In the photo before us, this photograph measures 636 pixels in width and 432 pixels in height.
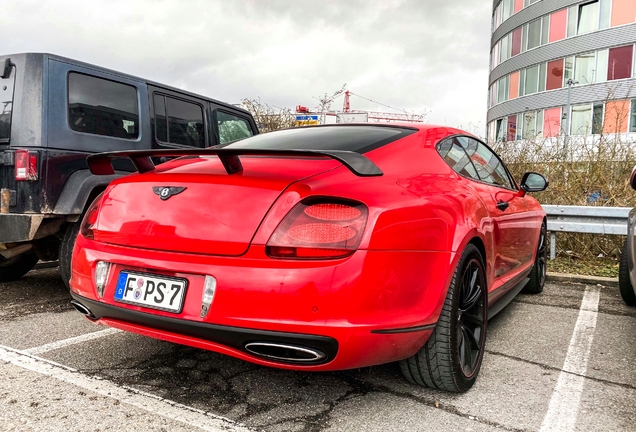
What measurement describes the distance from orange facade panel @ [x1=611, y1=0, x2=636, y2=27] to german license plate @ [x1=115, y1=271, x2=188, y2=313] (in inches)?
1199

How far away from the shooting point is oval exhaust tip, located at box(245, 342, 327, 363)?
188 cm

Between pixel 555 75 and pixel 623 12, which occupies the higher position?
pixel 623 12

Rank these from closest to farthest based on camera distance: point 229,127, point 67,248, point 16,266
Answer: point 67,248, point 16,266, point 229,127

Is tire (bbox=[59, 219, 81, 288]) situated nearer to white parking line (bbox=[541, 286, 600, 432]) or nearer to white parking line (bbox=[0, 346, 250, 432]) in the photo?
white parking line (bbox=[0, 346, 250, 432])

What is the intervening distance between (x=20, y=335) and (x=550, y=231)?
5606 millimetres

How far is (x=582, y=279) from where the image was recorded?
5.32 meters

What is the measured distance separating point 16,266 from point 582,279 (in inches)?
223

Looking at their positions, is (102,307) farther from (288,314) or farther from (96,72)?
(96,72)

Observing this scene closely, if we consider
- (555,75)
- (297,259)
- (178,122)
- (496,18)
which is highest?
(496,18)

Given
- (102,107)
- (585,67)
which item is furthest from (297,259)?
(585,67)

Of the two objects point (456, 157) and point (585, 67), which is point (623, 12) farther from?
point (456, 157)

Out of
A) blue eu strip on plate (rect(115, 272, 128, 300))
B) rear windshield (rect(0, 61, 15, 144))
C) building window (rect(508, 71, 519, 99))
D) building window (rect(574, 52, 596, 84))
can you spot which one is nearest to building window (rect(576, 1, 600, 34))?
building window (rect(574, 52, 596, 84))

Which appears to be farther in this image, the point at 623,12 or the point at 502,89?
the point at 502,89

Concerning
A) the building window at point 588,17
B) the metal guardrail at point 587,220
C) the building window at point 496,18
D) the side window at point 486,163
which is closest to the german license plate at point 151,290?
the side window at point 486,163
